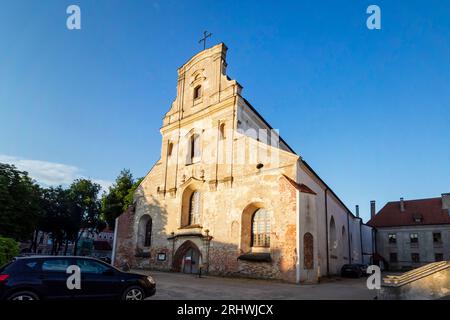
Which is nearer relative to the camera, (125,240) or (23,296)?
(23,296)

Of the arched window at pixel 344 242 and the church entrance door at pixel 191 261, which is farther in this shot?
the arched window at pixel 344 242

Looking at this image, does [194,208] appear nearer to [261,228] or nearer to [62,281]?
[261,228]

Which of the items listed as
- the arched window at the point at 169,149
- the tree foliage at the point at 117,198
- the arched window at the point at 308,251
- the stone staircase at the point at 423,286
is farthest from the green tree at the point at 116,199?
the stone staircase at the point at 423,286

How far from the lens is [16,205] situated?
106 ft

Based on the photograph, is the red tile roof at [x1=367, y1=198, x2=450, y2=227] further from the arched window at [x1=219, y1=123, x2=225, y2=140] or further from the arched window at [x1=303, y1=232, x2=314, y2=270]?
the arched window at [x1=219, y1=123, x2=225, y2=140]

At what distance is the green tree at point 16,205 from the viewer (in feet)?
99.9

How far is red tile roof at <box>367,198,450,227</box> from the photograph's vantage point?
46.4 m

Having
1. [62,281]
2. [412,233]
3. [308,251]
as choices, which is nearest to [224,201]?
[308,251]

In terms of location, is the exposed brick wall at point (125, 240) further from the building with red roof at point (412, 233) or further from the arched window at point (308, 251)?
the building with red roof at point (412, 233)

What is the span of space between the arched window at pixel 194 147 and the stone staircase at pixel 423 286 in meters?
18.3

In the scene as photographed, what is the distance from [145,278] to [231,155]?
14.1 meters

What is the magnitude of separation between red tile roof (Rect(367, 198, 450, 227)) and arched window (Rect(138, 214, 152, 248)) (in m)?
37.7

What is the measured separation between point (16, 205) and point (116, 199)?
11.7 meters
